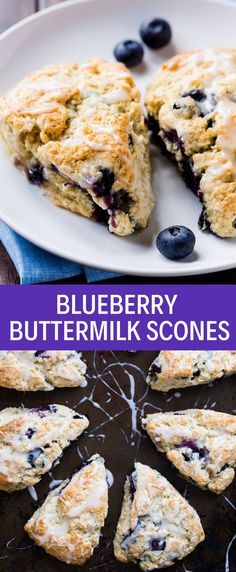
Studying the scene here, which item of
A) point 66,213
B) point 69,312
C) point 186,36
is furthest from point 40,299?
point 186,36

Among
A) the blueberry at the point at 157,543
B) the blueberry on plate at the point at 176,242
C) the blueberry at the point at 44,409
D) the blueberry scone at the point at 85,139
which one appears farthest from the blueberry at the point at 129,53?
the blueberry at the point at 157,543

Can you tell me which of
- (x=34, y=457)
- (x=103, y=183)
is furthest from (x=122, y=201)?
(x=34, y=457)

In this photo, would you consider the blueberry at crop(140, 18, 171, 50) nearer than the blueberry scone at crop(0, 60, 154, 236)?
No

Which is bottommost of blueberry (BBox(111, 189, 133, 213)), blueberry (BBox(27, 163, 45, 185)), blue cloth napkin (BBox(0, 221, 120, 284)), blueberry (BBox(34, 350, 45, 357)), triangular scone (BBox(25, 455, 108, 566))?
triangular scone (BBox(25, 455, 108, 566))

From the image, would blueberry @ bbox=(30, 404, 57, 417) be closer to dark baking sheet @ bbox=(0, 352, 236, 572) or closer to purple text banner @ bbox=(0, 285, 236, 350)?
dark baking sheet @ bbox=(0, 352, 236, 572)

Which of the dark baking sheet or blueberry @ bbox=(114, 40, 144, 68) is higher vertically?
blueberry @ bbox=(114, 40, 144, 68)

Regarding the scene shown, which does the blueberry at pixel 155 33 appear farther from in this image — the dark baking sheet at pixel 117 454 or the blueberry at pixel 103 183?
the dark baking sheet at pixel 117 454

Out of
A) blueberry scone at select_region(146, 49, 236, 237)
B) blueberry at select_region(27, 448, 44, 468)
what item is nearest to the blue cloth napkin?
blueberry scone at select_region(146, 49, 236, 237)
